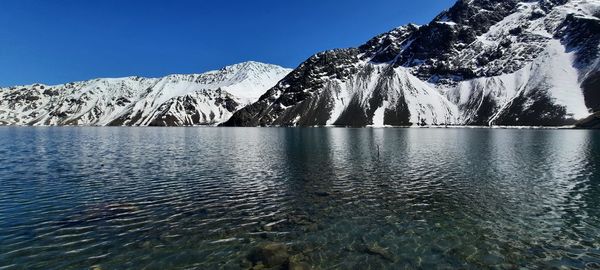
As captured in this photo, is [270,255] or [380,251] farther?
[380,251]

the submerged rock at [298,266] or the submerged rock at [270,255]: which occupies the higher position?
the submerged rock at [270,255]

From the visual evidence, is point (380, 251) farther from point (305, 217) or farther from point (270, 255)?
point (305, 217)

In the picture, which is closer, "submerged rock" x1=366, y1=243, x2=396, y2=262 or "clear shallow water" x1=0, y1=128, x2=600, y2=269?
"clear shallow water" x1=0, y1=128, x2=600, y2=269

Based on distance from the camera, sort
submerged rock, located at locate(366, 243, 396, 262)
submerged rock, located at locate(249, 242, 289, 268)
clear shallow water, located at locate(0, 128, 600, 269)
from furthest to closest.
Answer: submerged rock, located at locate(366, 243, 396, 262) < clear shallow water, located at locate(0, 128, 600, 269) < submerged rock, located at locate(249, 242, 289, 268)

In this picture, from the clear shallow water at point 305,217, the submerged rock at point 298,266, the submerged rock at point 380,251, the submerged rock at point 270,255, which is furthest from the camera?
the submerged rock at point 380,251

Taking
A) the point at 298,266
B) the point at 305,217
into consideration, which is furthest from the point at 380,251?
the point at 305,217

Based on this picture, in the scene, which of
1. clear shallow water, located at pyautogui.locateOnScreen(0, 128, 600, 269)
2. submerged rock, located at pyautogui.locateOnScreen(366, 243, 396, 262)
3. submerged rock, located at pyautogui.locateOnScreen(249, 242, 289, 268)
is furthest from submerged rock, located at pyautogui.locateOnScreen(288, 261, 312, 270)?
submerged rock, located at pyautogui.locateOnScreen(366, 243, 396, 262)

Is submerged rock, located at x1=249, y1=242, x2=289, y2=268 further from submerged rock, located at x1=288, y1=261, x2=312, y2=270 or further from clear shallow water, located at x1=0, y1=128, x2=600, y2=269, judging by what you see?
clear shallow water, located at x1=0, y1=128, x2=600, y2=269

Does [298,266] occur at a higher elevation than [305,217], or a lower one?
lower

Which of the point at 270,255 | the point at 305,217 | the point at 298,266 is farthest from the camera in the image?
the point at 305,217

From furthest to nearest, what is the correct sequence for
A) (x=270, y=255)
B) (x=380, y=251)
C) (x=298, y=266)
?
(x=380, y=251) → (x=270, y=255) → (x=298, y=266)

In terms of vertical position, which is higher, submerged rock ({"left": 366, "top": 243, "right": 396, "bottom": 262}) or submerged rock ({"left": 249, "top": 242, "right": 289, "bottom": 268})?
submerged rock ({"left": 249, "top": 242, "right": 289, "bottom": 268})

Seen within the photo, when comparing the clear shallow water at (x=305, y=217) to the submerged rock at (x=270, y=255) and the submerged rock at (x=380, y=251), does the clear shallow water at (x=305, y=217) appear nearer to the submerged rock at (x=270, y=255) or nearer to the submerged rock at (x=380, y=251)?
the submerged rock at (x=380, y=251)

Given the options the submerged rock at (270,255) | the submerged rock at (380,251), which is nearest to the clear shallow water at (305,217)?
the submerged rock at (380,251)
